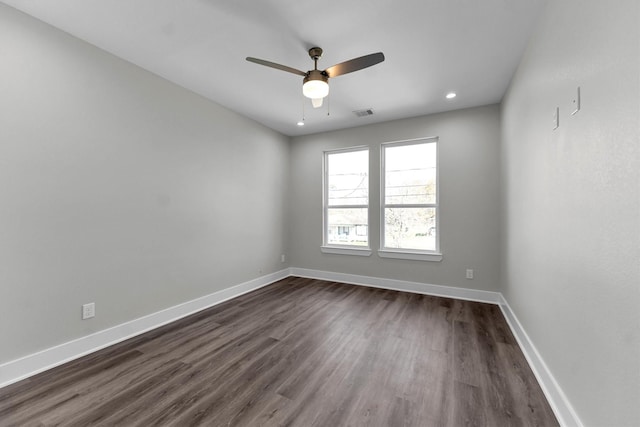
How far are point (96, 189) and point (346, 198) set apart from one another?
139 inches

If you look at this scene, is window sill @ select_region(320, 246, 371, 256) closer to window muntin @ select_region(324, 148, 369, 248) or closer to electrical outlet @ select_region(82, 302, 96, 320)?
window muntin @ select_region(324, 148, 369, 248)

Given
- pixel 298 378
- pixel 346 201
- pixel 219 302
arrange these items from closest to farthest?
pixel 298 378
pixel 219 302
pixel 346 201

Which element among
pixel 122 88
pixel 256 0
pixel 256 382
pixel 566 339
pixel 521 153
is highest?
pixel 256 0

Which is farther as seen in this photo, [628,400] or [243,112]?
[243,112]

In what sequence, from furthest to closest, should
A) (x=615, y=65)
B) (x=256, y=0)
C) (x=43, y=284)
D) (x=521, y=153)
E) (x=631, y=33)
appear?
1. (x=521, y=153)
2. (x=43, y=284)
3. (x=256, y=0)
4. (x=615, y=65)
5. (x=631, y=33)

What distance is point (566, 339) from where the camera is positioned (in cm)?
156

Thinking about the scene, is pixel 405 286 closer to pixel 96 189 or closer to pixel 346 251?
pixel 346 251

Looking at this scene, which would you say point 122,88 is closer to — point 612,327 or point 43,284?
point 43,284

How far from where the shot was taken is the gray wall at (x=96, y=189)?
6.50ft

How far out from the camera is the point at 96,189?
240 centimetres

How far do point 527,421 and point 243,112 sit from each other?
4.37m

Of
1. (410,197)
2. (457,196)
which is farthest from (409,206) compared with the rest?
(457,196)

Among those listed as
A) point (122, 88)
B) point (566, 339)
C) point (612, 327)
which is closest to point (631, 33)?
point (612, 327)

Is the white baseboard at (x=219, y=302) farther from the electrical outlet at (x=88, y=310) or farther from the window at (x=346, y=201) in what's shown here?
the window at (x=346, y=201)
